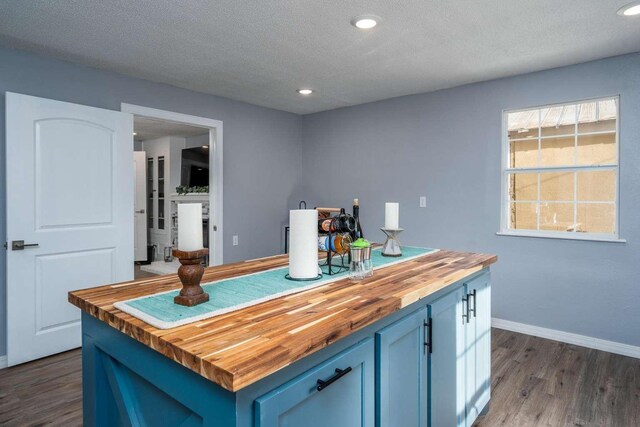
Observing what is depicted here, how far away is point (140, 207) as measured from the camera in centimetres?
704

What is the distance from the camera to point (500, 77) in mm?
3510

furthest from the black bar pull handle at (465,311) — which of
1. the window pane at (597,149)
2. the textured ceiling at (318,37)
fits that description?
the window pane at (597,149)

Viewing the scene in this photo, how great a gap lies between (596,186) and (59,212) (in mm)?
4375

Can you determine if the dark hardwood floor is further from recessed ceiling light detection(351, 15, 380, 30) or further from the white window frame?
recessed ceiling light detection(351, 15, 380, 30)

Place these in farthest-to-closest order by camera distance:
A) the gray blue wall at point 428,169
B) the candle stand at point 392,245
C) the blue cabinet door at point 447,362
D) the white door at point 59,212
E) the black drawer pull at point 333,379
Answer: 1. the gray blue wall at point 428,169
2. the white door at point 59,212
3. the candle stand at point 392,245
4. the blue cabinet door at point 447,362
5. the black drawer pull at point 333,379

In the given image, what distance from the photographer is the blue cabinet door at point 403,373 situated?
125 centimetres

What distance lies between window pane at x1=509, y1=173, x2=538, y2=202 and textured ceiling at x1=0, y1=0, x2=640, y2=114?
952mm

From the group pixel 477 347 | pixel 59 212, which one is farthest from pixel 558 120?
pixel 59 212

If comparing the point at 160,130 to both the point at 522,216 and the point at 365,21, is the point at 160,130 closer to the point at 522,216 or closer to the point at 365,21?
the point at 365,21

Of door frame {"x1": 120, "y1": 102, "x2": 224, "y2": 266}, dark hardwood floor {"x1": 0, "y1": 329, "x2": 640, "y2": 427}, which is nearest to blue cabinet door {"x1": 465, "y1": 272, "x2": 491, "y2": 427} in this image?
dark hardwood floor {"x1": 0, "y1": 329, "x2": 640, "y2": 427}

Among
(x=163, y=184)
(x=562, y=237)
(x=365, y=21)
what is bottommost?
(x=562, y=237)

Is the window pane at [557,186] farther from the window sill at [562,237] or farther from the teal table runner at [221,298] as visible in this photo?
the teal table runner at [221,298]

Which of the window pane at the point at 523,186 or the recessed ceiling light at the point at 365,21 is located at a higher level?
the recessed ceiling light at the point at 365,21

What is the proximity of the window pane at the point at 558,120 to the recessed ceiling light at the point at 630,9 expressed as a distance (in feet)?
3.59
